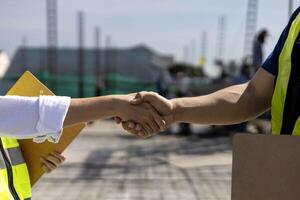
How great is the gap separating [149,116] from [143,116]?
0.11ft

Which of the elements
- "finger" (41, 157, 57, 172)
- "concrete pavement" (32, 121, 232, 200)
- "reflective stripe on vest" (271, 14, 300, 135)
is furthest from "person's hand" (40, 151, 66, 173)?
"concrete pavement" (32, 121, 232, 200)

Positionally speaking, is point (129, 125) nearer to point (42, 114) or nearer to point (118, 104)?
point (118, 104)

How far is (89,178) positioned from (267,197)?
5606mm

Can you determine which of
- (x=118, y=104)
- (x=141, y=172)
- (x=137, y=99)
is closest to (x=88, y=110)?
(x=118, y=104)

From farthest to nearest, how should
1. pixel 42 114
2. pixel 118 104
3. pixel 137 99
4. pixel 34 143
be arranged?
1. pixel 34 143
2. pixel 137 99
3. pixel 118 104
4. pixel 42 114

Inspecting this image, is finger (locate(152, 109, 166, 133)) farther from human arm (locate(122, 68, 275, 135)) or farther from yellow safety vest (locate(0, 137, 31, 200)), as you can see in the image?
yellow safety vest (locate(0, 137, 31, 200))

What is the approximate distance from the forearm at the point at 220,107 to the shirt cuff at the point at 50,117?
0.54 metres

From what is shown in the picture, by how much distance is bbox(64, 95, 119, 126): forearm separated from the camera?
63.3 inches

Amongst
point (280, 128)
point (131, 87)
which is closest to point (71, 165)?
point (280, 128)

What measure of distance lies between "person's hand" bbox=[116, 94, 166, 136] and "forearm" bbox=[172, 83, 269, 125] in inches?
3.0

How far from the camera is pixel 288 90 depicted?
166 cm

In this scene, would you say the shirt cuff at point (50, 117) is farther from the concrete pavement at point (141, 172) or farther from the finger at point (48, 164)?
the concrete pavement at point (141, 172)

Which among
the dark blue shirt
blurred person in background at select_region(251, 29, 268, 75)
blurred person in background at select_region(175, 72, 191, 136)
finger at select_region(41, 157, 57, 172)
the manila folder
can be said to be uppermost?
the dark blue shirt

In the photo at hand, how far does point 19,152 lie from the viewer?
6.75 ft
